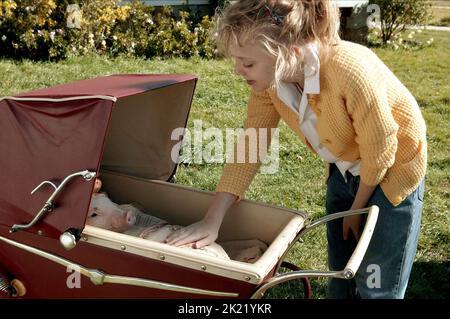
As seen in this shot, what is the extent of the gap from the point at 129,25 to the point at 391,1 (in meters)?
3.92

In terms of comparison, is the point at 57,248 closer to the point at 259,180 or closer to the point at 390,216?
the point at 390,216

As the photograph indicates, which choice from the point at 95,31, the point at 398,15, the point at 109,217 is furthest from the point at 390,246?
the point at 398,15

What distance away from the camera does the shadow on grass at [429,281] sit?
2453 mm

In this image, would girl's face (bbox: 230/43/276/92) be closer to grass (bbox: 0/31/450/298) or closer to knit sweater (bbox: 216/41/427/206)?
knit sweater (bbox: 216/41/427/206)

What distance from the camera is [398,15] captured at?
25.9 ft

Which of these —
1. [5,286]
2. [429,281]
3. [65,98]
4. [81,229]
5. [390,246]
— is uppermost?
[65,98]

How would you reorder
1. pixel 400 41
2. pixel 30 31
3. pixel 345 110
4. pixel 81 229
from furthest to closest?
pixel 400 41 < pixel 30 31 < pixel 81 229 < pixel 345 110

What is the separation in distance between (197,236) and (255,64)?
0.60 m

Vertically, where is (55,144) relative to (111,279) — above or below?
above

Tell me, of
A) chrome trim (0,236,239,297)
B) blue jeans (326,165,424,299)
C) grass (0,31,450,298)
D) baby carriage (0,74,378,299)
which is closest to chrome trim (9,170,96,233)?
baby carriage (0,74,378,299)

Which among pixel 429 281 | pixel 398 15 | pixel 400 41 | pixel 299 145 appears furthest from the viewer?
pixel 400 41

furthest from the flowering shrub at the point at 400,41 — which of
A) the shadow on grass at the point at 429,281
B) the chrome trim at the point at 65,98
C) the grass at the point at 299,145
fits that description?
the chrome trim at the point at 65,98

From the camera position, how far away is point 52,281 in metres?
1.78

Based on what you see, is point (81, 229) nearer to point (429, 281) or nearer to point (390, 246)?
point (390, 246)
